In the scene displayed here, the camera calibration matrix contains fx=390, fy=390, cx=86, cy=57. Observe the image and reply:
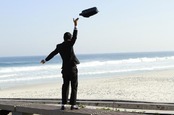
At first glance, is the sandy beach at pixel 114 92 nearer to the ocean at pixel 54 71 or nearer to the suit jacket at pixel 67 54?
the ocean at pixel 54 71

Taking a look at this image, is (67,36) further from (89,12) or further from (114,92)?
(114,92)

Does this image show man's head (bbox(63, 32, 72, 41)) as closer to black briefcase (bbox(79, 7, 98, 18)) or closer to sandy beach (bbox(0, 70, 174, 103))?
black briefcase (bbox(79, 7, 98, 18))

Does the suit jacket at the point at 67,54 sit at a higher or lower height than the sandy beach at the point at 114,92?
higher

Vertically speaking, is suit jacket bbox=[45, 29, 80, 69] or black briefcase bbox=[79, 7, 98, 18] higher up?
black briefcase bbox=[79, 7, 98, 18]

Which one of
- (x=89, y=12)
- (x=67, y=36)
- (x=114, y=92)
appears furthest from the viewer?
(x=114, y=92)

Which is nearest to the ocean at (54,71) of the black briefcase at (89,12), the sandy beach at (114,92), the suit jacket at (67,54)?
the sandy beach at (114,92)

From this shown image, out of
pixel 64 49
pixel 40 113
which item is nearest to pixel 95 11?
pixel 64 49

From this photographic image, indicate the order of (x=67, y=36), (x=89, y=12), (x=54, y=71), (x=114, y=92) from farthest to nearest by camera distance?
(x=54, y=71), (x=114, y=92), (x=67, y=36), (x=89, y=12)

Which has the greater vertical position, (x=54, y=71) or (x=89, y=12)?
(x=89, y=12)

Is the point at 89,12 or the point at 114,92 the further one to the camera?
the point at 114,92

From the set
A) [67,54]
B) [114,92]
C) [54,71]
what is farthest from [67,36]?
[54,71]

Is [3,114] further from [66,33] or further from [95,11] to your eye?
[95,11]

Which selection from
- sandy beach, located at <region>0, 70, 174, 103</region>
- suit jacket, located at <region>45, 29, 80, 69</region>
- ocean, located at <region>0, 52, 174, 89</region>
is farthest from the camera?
ocean, located at <region>0, 52, 174, 89</region>

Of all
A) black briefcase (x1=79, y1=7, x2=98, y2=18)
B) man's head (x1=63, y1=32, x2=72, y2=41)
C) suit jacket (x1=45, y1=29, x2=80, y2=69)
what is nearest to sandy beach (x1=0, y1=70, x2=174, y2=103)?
suit jacket (x1=45, y1=29, x2=80, y2=69)
